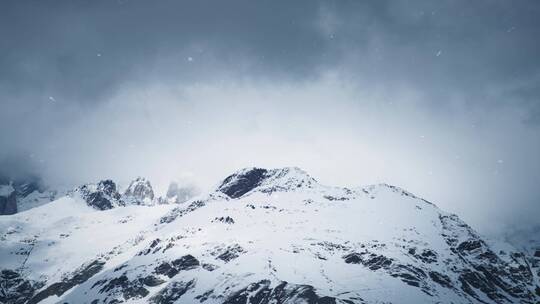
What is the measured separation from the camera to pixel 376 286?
406 feet

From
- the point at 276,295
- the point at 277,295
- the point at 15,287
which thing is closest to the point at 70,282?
the point at 15,287

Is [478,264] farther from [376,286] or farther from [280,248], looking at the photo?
[280,248]

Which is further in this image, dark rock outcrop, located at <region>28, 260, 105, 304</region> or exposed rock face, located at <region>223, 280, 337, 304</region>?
dark rock outcrop, located at <region>28, 260, 105, 304</region>

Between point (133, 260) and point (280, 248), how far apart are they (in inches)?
2487

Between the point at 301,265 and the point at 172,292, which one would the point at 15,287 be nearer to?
the point at 172,292

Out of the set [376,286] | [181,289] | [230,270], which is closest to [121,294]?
[181,289]

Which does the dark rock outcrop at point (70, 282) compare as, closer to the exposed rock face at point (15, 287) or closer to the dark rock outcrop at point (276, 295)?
the exposed rock face at point (15, 287)

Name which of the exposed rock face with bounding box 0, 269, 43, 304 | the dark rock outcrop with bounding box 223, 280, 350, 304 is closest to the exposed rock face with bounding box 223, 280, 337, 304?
the dark rock outcrop with bounding box 223, 280, 350, 304

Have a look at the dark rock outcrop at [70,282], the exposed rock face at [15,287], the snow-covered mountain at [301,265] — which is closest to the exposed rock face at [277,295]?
the snow-covered mountain at [301,265]

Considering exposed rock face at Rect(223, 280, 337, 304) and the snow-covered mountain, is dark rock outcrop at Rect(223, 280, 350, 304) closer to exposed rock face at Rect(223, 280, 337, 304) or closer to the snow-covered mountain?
exposed rock face at Rect(223, 280, 337, 304)

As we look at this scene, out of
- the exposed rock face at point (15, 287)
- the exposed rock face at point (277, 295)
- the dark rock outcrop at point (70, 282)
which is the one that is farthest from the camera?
the exposed rock face at point (15, 287)

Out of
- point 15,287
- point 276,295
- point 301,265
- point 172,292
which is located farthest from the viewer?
point 15,287

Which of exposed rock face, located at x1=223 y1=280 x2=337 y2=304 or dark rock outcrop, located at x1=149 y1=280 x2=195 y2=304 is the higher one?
exposed rock face, located at x1=223 y1=280 x2=337 y2=304

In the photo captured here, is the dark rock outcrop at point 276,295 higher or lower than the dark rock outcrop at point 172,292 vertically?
higher
